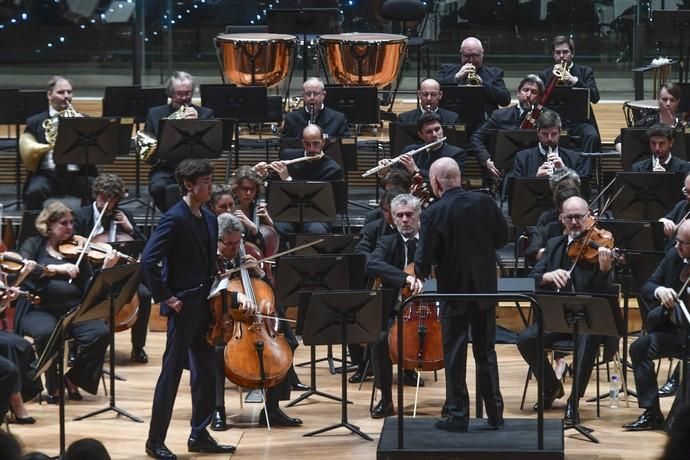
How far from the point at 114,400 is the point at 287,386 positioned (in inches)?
36.9

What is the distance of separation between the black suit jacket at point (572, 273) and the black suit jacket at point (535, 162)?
1358mm

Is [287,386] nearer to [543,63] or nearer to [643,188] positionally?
[643,188]

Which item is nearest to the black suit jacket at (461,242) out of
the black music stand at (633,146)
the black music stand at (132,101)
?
the black music stand at (633,146)

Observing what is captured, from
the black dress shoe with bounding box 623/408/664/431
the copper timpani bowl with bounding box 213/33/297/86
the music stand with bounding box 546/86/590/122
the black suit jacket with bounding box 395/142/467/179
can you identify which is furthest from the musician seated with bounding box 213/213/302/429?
the copper timpani bowl with bounding box 213/33/297/86

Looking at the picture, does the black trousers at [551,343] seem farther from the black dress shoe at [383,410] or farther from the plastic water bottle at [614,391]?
the black dress shoe at [383,410]

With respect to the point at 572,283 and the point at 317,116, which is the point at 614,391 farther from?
the point at 317,116

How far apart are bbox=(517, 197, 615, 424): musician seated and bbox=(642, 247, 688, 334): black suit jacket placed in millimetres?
237

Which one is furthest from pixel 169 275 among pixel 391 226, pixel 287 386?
pixel 391 226

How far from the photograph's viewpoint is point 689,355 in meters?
6.89

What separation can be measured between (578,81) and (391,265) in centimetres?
332

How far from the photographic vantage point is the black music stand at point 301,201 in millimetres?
8070

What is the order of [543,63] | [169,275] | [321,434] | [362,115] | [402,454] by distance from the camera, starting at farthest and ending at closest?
[543,63] < [362,115] < [321,434] < [169,275] < [402,454]

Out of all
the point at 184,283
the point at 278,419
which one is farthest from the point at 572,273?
the point at 184,283

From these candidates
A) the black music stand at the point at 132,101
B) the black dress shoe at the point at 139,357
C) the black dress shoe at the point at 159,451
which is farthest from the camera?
the black music stand at the point at 132,101
